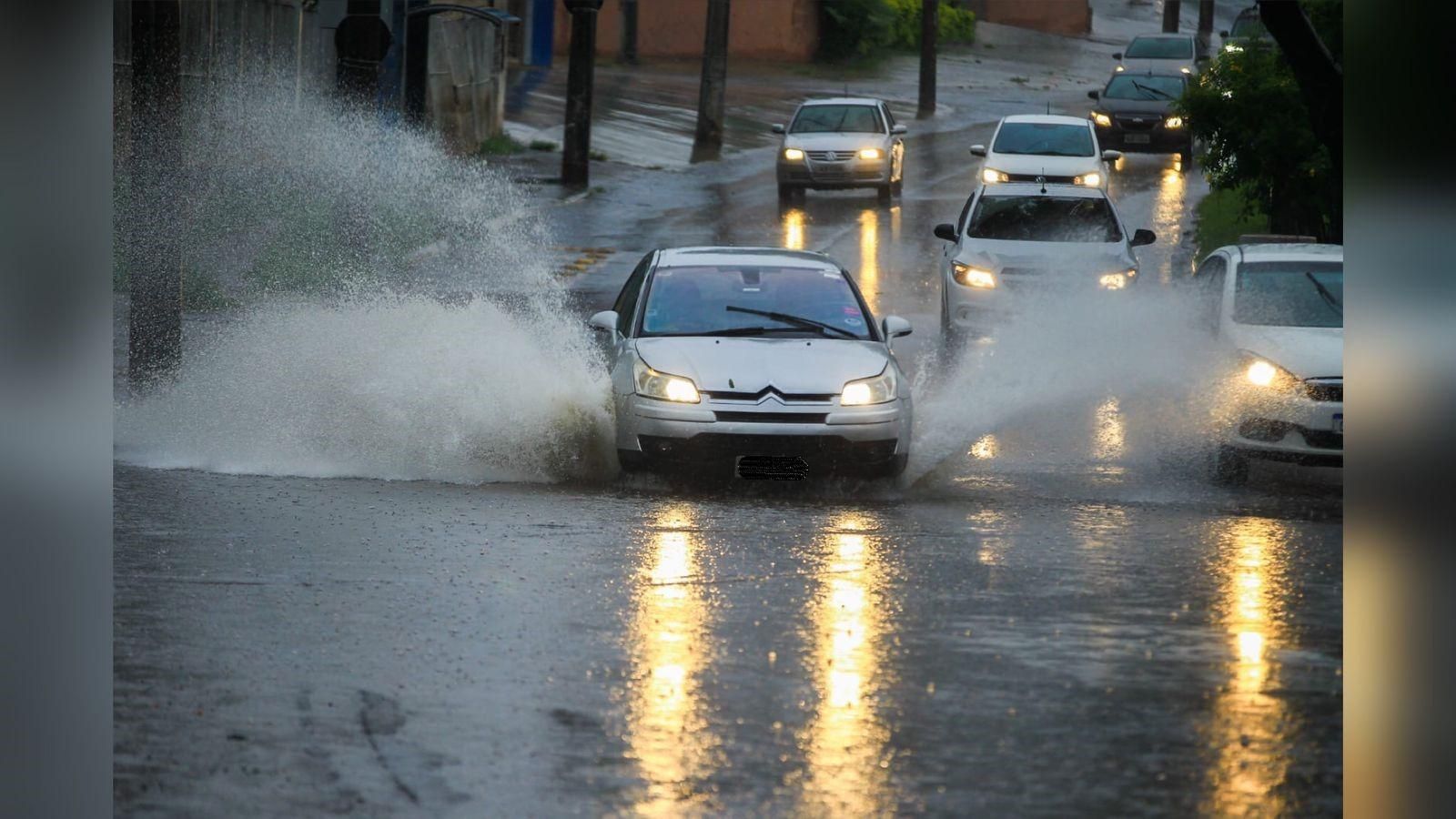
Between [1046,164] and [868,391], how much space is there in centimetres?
1771

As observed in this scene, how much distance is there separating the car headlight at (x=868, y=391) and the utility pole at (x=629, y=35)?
40792 millimetres

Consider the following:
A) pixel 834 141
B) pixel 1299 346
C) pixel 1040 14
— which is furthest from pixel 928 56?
pixel 1299 346

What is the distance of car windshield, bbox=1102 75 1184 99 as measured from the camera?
3750 centimetres

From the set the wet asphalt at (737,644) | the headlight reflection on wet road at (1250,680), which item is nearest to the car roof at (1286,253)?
the wet asphalt at (737,644)

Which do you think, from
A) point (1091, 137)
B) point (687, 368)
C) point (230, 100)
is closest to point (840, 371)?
point (687, 368)

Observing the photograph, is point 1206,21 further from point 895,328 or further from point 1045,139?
point 895,328

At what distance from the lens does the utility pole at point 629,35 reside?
51875 millimetres

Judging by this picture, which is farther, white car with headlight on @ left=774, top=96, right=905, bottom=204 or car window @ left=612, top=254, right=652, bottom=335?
white car with headlight on @ left=774, top=96, right=905, bottom=204

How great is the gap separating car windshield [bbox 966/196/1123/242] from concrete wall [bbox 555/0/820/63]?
→ 32624 millimetres

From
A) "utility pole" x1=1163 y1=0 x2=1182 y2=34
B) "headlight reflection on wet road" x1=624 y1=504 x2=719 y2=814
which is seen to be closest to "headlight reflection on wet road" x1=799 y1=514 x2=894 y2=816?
"headlight reflection on wet road" x1=624 y1=504 x2=719 y2=814

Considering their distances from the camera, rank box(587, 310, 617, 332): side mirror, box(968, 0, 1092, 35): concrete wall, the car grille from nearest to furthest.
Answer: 1. the car grille
2. box(587, 310, 617, 332): side mirror
3. box(968, 0, 1092, 35): concrete wall

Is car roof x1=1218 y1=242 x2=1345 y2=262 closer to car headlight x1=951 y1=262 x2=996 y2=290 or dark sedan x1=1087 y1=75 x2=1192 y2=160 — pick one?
car headlight x1=951 y1=262 x2=996 y2=290

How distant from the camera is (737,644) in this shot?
851 centimetres

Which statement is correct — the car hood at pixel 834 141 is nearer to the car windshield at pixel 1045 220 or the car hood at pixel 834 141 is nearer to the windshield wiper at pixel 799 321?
the car windshield at pixel 1045 220
